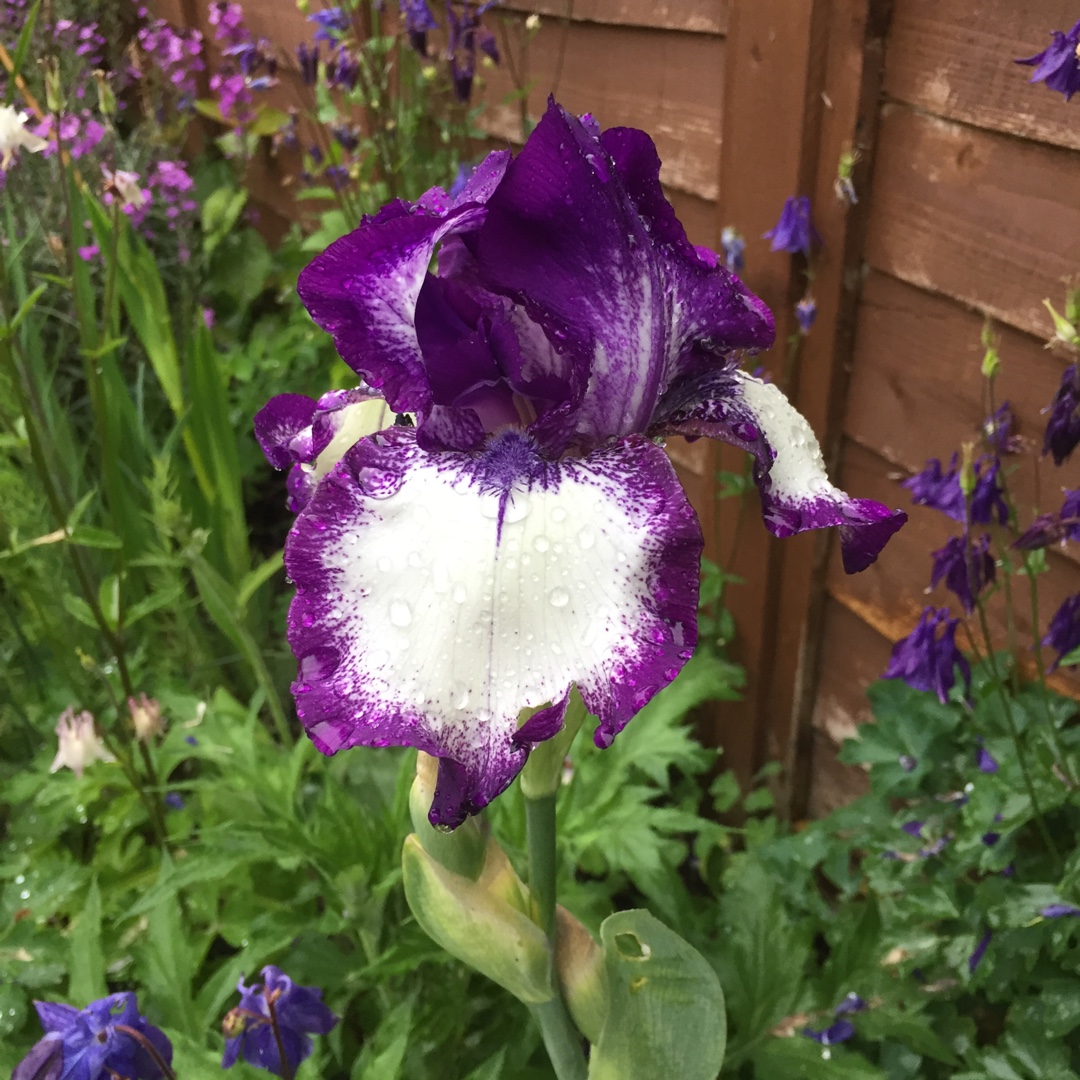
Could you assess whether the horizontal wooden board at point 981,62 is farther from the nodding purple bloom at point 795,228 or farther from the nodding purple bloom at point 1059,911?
the nodding purple bloom at point 1059,911

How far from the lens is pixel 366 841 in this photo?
3.49ft

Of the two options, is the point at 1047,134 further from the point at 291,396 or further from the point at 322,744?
the point at 322,744

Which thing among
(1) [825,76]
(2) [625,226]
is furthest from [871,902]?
(1) [825,76]

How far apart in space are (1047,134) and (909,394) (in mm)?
373

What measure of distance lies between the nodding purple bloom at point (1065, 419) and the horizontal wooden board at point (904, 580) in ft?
0.99

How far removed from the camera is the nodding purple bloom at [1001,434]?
3.34 feet

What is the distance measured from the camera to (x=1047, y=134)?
38.0 inches

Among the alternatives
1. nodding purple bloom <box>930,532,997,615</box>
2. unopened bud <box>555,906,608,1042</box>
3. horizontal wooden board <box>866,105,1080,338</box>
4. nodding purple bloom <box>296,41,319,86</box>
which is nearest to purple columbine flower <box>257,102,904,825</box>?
unopened bud <box>555,906,608,1042</box>

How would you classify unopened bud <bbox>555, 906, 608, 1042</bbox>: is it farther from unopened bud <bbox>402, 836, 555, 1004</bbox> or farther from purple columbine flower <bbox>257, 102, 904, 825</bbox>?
purple columbine flower <bbox>257, 102, 904, 825</bbox>

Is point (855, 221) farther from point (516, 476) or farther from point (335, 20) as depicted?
point (335, 20)

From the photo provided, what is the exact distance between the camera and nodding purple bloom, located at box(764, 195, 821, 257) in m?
1.25

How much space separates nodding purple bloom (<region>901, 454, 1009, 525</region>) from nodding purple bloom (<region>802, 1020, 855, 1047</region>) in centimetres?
60

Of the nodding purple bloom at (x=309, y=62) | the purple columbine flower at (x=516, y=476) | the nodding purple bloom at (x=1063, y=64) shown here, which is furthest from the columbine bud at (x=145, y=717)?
the nodding purple bloom at (x=309, y=62)

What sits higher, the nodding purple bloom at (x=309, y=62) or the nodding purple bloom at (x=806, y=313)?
the nodding purple bloom at (x=309, y=62)
